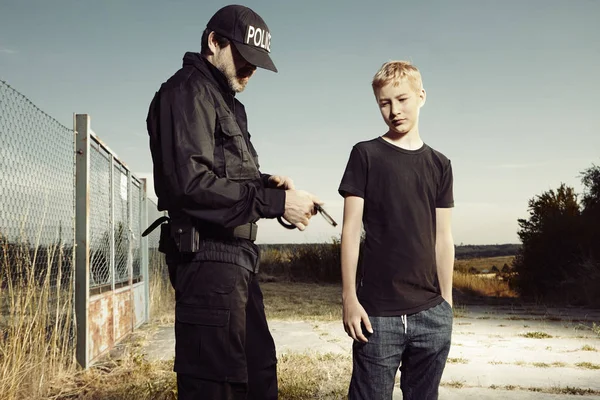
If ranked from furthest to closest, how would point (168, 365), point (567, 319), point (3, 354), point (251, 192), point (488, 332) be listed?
1. point (567, 319)
2. point (488, 332)
3. point (168, 365)
4. point (3, 354)
5. point (251, 192)

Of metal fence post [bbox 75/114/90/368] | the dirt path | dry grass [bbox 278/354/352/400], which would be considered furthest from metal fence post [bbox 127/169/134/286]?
dry grass [bbox 278/354/352/400]

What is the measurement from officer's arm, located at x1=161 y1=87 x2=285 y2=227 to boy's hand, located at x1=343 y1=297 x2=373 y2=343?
16.4 inches

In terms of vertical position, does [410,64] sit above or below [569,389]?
above

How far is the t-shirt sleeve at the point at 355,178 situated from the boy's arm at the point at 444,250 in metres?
0.35

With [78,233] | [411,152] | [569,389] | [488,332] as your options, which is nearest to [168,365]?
[78,233]

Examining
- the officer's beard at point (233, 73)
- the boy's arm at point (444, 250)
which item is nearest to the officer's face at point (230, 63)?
the officer's beard at point (233, 73)

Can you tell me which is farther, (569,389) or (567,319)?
(567,319)

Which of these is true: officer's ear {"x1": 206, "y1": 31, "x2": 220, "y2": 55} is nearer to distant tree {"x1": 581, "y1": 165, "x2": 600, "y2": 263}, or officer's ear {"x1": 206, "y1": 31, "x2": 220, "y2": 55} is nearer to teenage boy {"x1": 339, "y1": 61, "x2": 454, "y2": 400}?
teenage boy {"x1": 339, "y1": 61, "x2": 454, "y2": 400}

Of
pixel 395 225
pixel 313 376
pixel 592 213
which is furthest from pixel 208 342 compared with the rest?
pixel 592 213

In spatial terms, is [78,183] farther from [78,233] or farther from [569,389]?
[569,389]

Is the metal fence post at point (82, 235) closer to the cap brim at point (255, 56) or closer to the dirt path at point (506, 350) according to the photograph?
the dirt path at point (506, 350)

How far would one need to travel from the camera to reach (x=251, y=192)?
81.5 inches

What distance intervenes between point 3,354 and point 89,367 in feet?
3.30

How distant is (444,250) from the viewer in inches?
92.4
